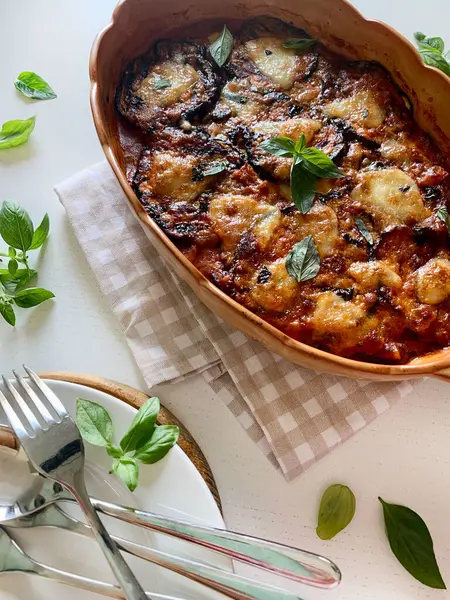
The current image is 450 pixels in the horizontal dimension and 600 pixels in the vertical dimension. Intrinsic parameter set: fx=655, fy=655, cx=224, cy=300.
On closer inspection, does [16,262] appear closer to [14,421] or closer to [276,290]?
[14,421]

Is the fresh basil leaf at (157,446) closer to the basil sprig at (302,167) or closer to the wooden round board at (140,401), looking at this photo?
the wooden round board at (140,401)

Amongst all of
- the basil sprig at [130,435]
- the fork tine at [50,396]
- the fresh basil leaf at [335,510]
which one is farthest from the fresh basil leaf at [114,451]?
the fresh basil leaf at [335,510]

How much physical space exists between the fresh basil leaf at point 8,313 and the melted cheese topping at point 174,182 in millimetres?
434

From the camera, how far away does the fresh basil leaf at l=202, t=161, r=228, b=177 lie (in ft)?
5.28

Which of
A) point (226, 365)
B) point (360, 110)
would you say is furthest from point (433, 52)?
point (226, 365)

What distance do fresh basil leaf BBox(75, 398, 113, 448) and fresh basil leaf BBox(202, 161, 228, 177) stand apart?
62 cm

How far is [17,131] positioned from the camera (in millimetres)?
1838

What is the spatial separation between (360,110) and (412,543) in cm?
107

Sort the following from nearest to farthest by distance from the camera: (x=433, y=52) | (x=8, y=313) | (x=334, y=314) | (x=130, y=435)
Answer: (x=130, y=435) → (x=334, y=314) → (x=8, y=313) → (x=433, y=52)

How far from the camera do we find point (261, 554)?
1266 millimetres

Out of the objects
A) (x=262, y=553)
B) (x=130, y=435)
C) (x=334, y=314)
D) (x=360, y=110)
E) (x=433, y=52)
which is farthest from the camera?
(x=433, y=52)

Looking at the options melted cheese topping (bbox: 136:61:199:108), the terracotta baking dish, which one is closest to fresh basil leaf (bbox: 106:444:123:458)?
the terracotta baking dish

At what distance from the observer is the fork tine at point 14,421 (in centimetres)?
134

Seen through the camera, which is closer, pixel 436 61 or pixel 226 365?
pixel 226 365
